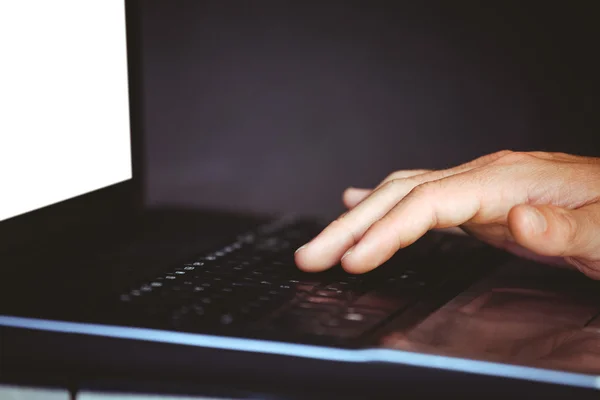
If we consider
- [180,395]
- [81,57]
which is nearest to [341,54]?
[81,57]

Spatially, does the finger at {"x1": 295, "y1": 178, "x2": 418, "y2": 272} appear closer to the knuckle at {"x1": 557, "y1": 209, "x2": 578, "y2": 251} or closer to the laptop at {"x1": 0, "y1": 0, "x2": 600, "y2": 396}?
the laptop at {"x1": 0, "y1": 0, "x2": 600, "y2": 396}

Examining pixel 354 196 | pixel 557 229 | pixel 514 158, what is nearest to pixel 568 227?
pixel 557 229

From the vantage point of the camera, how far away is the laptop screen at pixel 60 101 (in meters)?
0.66

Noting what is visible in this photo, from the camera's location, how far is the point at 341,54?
3.43 ft

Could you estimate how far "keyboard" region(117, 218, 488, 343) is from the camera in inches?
18.9

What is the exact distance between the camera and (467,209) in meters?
0.60

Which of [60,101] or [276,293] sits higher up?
[60,101]

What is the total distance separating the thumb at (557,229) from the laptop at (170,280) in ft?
0.16

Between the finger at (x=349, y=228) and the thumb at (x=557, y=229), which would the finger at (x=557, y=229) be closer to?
the thumb at (x=557, y=229)

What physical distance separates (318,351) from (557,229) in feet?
0.63

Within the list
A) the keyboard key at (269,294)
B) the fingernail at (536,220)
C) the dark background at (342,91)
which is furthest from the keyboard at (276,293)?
the dark background at (342,91)

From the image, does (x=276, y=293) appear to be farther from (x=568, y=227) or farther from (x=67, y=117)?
(x=67, y=117)

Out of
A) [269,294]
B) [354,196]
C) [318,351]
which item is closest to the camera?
[318,351]

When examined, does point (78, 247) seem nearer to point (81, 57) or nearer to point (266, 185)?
point (81, 57)
